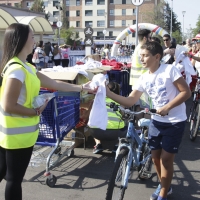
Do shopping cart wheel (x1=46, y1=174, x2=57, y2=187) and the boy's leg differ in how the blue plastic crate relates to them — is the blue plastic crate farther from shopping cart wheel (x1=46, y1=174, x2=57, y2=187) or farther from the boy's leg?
the boy's leg

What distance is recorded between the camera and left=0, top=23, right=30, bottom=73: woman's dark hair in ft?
8.14

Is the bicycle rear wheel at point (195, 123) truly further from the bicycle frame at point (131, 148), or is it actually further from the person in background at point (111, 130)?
the bicycle frame at point (131, 148)

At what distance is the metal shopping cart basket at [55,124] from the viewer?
3854mm

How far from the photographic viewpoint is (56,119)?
3844 mm

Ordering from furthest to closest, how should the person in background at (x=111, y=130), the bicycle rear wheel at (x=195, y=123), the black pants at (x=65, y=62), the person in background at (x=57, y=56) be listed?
the black pants at (x=65, y=62)
the person in background at (x=57, y=56)
the bicycle rear wheel at (x=195, y=123)
the person in background at (x=111, y=130)

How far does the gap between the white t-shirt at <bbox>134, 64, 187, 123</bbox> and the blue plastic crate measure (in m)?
1.14

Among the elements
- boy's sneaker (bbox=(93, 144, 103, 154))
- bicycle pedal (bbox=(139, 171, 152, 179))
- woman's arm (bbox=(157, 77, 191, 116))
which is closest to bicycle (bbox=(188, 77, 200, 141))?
boy's sneaker (bbox=(93, 144, 103, 154))

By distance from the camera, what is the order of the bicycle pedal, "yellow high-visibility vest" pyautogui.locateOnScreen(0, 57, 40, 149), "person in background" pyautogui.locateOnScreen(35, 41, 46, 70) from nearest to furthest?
"yellow high-visibility vest" pyautogui.locateOnScreen(0, 57, 40, 149), the bicycle pedal, "person in background" pyautogui.locateOnScreen(35, 41, 46, 70)

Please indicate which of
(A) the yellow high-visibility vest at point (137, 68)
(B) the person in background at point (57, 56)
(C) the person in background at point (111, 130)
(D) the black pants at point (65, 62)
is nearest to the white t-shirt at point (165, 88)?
(C) the person in background at point (111, 130)

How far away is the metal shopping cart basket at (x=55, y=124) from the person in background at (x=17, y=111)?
43.6 inches

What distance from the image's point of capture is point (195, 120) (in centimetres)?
584

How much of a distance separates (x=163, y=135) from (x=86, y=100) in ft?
8.15

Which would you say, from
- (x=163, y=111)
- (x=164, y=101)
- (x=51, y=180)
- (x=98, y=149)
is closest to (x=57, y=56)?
(x=98, y=149)

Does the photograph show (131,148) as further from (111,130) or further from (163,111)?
(111,130)
